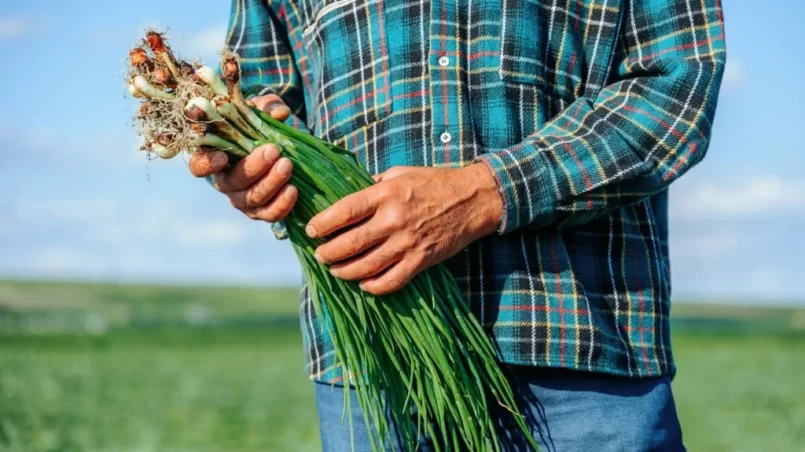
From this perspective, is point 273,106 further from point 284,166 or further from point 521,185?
point 521,185

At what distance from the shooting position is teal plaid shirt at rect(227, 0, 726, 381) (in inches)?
64.2

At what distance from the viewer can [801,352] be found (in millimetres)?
17484

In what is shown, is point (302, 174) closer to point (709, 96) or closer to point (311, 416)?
point (709, 96)

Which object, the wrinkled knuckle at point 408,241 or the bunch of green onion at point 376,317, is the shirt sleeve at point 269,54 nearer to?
the bunch of green onion at point 376,317

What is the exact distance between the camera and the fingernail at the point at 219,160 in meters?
1.57

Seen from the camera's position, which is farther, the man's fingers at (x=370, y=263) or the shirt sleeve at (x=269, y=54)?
the shirt sleeve at (x=269, y=54)

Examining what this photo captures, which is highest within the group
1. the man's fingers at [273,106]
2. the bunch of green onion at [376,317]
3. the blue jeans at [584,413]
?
the man's fingers at [273,106]

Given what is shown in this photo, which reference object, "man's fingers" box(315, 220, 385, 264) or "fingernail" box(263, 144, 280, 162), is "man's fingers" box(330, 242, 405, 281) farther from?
"fingernail" box(263, 144, 280, 162)

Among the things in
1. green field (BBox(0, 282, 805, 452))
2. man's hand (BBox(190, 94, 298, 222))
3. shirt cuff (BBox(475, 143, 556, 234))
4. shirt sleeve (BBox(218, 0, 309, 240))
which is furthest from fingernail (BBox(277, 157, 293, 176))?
green field (BBox(0, 282, 805, 452))

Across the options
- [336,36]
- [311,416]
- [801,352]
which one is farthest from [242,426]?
[801,352]

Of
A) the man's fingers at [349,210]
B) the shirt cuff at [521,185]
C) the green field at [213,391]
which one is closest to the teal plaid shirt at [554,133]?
the shirt cuff at [521,185]

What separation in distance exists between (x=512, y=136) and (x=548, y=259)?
0.25 meters

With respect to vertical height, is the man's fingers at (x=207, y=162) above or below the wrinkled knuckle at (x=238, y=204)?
above

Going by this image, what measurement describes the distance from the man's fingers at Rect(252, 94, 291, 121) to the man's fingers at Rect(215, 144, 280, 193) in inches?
8.7
